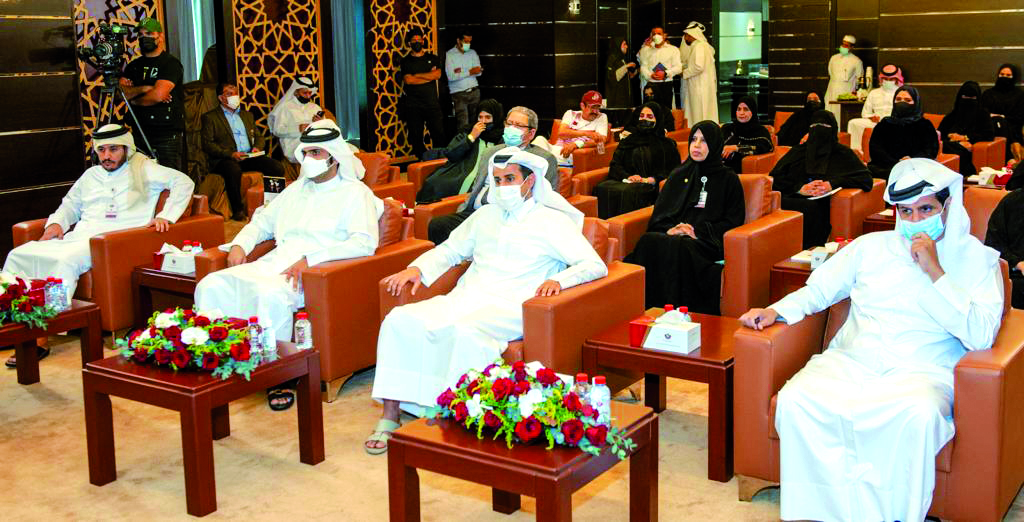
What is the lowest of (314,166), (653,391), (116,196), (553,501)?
(653,391)

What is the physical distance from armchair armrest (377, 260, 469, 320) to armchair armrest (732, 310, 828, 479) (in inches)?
66.3

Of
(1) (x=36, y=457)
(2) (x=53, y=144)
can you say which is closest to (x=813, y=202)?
(1) (x=36, y=457)

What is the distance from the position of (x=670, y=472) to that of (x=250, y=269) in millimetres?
2451

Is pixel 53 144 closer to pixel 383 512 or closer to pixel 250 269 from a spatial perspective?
pixel 250 269

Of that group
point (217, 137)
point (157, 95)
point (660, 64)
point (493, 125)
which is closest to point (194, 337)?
point (493, 125)

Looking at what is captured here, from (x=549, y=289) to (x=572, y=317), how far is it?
0.15m

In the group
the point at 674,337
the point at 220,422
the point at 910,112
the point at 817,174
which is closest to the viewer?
the point at 674,337

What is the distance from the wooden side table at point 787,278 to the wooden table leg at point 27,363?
12.7 ft

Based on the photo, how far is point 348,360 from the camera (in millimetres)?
5695

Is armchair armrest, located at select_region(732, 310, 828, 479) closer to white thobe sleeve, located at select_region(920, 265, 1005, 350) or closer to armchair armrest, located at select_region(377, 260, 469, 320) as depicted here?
white thobe sleeve, located at select_region(920, 265, 1005, 350)

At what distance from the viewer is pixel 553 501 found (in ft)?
10.8

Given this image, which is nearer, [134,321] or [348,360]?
[348,360]

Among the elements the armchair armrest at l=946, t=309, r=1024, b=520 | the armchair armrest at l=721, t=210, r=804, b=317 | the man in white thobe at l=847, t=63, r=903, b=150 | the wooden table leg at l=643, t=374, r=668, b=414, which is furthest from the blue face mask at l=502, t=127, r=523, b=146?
the man in white thobe at l=847, t=63, r=903, b=150

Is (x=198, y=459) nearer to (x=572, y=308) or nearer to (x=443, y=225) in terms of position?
(x=572, y=308)
